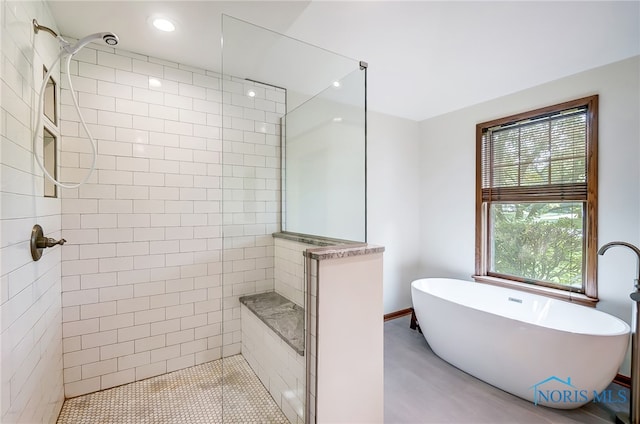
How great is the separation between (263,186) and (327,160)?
1.92ft

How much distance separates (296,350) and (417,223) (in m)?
2.65

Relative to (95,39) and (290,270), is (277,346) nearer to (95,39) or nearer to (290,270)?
(290,270)

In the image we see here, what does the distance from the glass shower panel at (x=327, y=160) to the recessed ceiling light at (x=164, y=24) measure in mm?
954

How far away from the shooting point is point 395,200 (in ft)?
11.4

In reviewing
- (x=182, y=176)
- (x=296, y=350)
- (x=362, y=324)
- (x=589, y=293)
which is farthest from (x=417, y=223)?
(x=182, y=176)

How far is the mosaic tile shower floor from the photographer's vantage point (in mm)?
1724

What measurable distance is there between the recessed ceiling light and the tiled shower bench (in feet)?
6.51

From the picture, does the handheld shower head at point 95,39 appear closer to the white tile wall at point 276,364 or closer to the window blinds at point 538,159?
the white tile wall at point 276,364

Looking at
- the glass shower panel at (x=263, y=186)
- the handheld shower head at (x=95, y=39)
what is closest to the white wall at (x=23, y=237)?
the handheld shower head at (x=95, y=39)

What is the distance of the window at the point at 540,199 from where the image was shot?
235 centimetres

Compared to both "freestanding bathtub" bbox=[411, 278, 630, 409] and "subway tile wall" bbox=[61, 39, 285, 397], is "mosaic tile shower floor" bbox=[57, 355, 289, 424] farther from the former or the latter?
"freestanding bathtub" bbox=[411, 278, 630, 409]

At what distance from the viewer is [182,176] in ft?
7.26

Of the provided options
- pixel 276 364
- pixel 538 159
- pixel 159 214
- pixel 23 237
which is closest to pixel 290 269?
pixel 276 364

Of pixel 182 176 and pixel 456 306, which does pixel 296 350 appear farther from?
pixel 182 176
